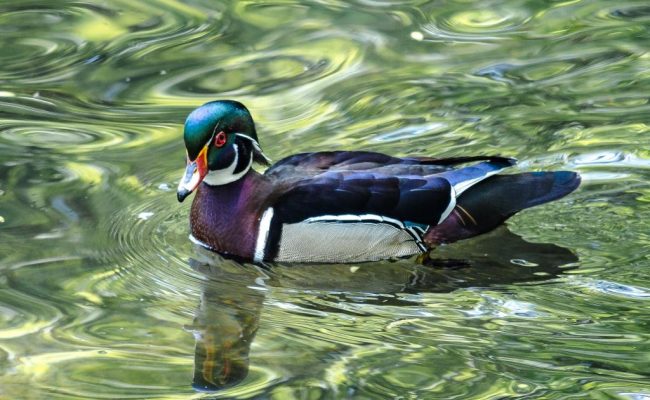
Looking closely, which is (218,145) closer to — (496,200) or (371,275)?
(371,275)

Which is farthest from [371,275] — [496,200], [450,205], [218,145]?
[218,145]

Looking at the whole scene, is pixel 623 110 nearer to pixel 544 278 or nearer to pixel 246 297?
pixel 544 278

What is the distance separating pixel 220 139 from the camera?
7.93 m

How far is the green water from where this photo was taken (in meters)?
6.40

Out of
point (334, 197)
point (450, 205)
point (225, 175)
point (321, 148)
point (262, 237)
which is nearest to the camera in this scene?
point (334, 197)

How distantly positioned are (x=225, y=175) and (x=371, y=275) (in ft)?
3.67

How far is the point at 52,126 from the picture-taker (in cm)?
958

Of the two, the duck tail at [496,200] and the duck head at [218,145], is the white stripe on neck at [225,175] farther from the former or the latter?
the duck tail at [496,200]

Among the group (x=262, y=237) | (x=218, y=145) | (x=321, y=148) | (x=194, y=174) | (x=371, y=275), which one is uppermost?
(x=218, y=145)

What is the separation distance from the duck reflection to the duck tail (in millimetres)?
96

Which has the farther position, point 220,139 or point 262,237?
point 220,139

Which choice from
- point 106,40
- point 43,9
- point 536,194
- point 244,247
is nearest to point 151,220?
point 244,247

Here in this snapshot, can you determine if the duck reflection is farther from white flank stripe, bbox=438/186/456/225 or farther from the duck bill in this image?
the duck bill

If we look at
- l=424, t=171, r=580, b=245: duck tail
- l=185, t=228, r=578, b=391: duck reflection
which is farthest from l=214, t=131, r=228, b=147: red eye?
l=424, t=171, r=580, b=245: duck tail
